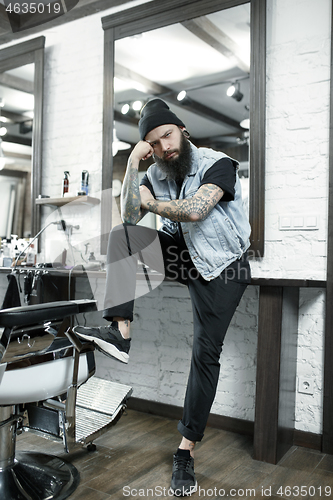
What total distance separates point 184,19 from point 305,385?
2.32 m

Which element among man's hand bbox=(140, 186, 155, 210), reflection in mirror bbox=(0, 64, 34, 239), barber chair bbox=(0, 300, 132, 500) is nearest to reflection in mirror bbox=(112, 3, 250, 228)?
man's hand bbox=(140, 186, 155, 210)

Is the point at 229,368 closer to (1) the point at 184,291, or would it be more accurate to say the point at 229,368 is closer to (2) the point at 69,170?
(1) the point at 184,291

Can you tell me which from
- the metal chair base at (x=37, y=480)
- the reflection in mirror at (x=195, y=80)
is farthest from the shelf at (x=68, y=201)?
the metal chair base at (x=37, y=480)

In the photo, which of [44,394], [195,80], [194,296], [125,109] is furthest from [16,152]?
[44,394]

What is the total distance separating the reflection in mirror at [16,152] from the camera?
11.1 ft

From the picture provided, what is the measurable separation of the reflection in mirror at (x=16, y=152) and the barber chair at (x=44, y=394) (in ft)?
6.33

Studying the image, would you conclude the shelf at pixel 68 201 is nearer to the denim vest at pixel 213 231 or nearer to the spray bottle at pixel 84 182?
the spray bottle at pixel 84 182

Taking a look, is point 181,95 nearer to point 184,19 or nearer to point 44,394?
point 184,19

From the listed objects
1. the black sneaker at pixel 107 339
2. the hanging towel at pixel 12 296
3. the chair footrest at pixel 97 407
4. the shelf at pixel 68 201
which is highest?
the shelf at pixel 68 201

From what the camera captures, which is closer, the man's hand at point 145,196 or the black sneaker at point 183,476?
the black sneaker at point 183,476

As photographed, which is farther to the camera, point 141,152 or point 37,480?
point 141,152

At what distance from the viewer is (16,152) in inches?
135

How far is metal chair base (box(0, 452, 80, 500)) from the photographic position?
5.37 feet

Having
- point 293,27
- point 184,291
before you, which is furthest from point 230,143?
point 184,291
